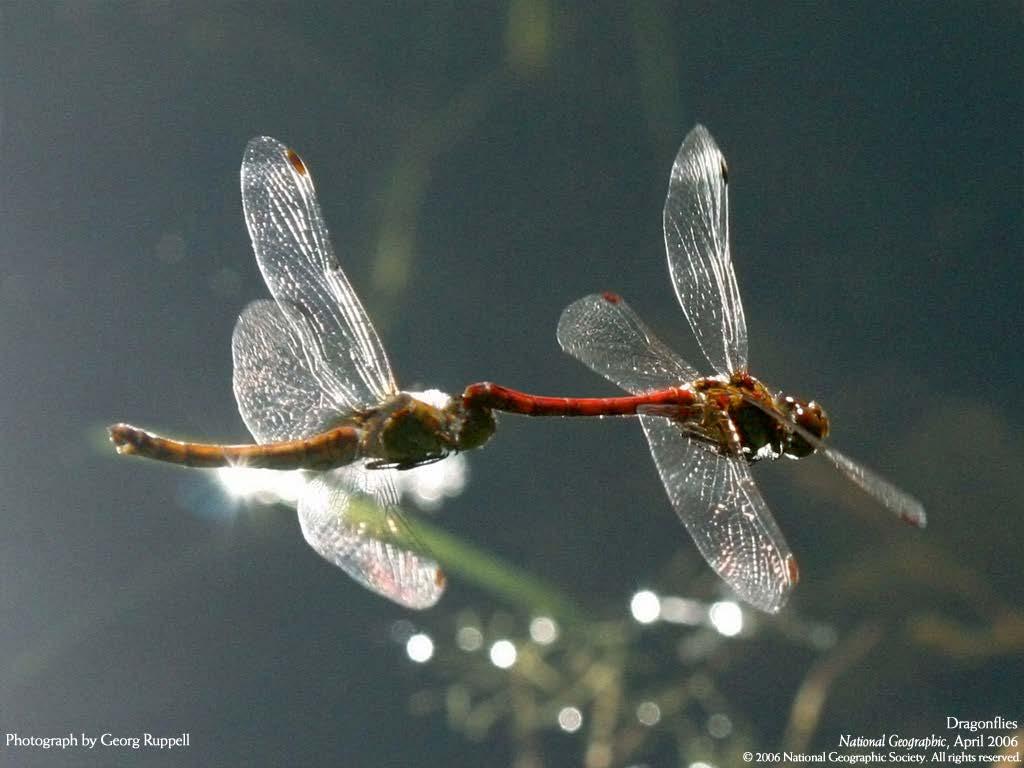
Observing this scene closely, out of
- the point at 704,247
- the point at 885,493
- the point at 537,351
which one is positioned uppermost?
the point at 537,351

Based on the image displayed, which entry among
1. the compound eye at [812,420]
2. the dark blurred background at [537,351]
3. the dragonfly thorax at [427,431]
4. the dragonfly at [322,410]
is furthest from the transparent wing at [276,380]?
the dark blurred background at [537,351]

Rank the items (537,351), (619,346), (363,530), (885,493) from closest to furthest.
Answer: (885,493) < (363,530) < (619,346) < (537,351)

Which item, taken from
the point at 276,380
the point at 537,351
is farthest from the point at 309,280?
the point at 537,351

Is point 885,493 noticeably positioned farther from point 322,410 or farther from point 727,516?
point 322,410

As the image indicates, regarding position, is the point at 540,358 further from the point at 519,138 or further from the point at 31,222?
the point at 31,222

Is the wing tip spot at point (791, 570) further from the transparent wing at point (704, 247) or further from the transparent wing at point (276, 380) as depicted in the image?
the transparent wing at point (276, 380)

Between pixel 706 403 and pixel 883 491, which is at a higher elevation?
pixel 706 403
